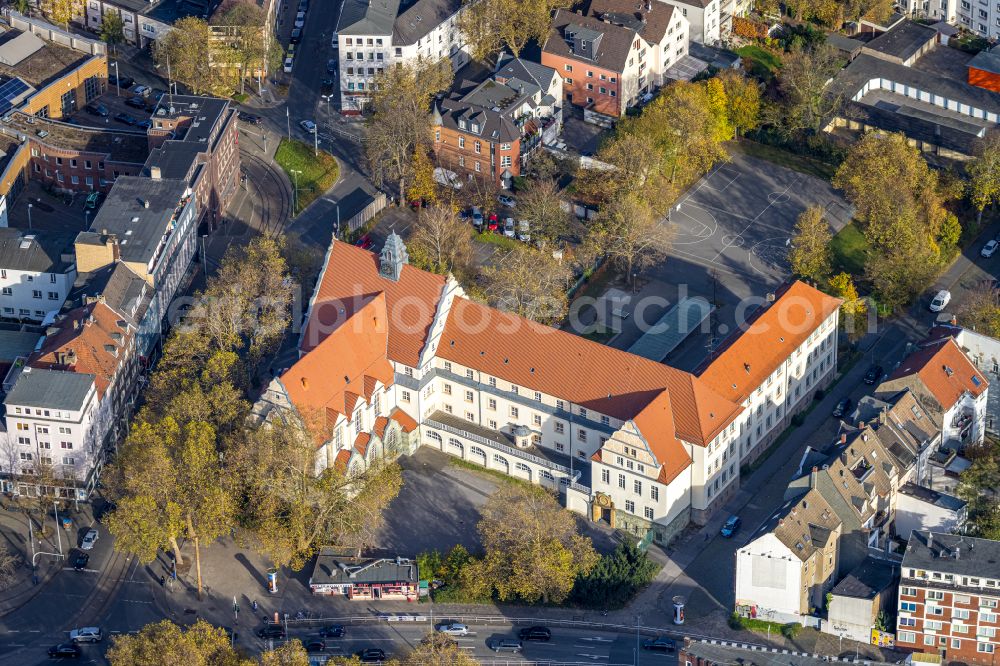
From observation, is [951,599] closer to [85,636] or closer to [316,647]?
[316,647]

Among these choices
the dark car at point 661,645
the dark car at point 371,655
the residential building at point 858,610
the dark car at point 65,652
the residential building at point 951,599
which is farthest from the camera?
the dark car at point 661,645

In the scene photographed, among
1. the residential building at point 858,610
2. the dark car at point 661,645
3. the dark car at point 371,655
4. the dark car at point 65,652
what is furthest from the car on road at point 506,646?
the dark car at point 65,652

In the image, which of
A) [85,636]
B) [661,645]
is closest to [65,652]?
[85,636]

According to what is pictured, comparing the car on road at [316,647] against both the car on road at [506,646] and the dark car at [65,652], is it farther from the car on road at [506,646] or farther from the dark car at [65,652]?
the dark car at [65,652]

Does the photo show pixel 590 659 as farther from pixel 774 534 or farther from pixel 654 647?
pixel 774 534

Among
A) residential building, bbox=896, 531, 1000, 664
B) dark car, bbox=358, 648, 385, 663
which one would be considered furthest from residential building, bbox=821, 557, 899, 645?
dark car, bbox=358, 648, 385, 663

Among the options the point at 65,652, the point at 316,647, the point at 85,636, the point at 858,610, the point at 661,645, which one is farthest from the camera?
the point at 85,636
